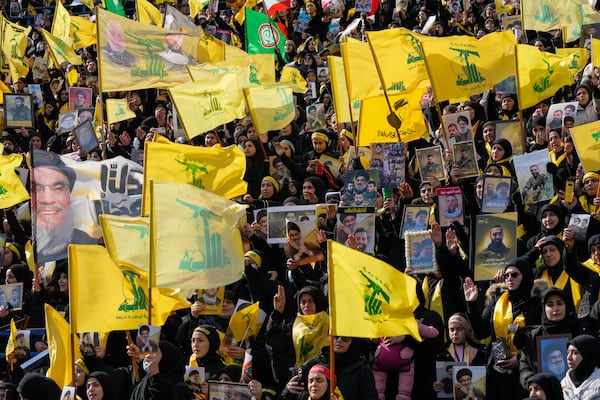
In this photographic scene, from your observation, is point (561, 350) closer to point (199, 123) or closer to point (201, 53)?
point (199, 123)

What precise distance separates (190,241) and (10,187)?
432 centimetres

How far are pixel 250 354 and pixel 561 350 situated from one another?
223 centimetres

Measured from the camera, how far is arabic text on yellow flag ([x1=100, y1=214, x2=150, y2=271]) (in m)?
8.80

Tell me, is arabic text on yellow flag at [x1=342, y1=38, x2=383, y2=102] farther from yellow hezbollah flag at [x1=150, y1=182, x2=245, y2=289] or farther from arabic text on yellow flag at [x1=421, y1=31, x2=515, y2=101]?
yellow hezbollah flag at [x1=150, y1=182, x2=245, y2=289]

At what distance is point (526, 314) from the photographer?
313 inches

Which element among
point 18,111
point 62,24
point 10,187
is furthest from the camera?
point 62,24

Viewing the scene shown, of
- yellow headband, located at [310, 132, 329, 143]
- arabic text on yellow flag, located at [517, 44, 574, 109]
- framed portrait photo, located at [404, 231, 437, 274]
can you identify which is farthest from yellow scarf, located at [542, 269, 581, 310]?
yellow headband, located at [310, 132, 329, 143]

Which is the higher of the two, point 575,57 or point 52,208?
point 575,57

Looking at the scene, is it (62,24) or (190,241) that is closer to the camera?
(190,241)

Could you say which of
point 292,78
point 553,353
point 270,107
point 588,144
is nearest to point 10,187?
point 270,107

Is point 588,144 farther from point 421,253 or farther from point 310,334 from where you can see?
point 310,334

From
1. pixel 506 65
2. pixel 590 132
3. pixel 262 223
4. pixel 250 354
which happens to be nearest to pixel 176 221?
pixel 250 354

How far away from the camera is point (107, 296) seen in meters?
8.64

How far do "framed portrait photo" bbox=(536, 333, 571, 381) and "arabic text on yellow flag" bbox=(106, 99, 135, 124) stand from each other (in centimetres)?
901
